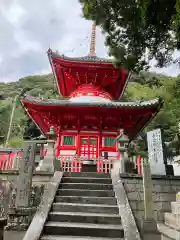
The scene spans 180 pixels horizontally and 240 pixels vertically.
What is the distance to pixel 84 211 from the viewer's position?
21.6 ft

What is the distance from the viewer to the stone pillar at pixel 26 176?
21.1ft

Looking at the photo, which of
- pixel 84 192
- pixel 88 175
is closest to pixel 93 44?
pixel 88 175

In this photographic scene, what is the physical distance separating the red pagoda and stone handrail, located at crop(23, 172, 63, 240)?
501 cm

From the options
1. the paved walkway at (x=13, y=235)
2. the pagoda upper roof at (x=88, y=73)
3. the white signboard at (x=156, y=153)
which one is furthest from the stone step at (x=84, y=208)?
the pagoda upper roof at (x=88, y=73)

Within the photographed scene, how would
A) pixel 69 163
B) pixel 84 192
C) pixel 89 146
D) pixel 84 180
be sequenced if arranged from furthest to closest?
1. pixel 89 146
2. pixel 69 163
3. pixel 84 180
4. pixel 84 192

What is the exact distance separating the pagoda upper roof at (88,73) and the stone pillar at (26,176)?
8222 millimetres

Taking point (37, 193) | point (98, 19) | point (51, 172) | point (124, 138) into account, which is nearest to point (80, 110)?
point (124, 138)

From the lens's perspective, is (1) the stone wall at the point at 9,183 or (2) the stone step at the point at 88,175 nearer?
(1) the stone wall at the point at 9,183

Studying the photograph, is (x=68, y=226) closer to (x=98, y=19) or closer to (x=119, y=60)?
(x=119, y=60)

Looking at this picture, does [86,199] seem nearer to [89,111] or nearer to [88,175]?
[88,175]

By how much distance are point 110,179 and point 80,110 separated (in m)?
5.24

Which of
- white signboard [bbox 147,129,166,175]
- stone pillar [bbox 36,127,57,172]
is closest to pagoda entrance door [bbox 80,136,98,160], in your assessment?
stone pillar [bbox 36,127,57,172]

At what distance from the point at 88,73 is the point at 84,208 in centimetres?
1015

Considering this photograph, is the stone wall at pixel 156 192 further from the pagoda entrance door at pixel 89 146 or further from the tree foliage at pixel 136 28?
the pagoda entrance door at pixel 89 146
